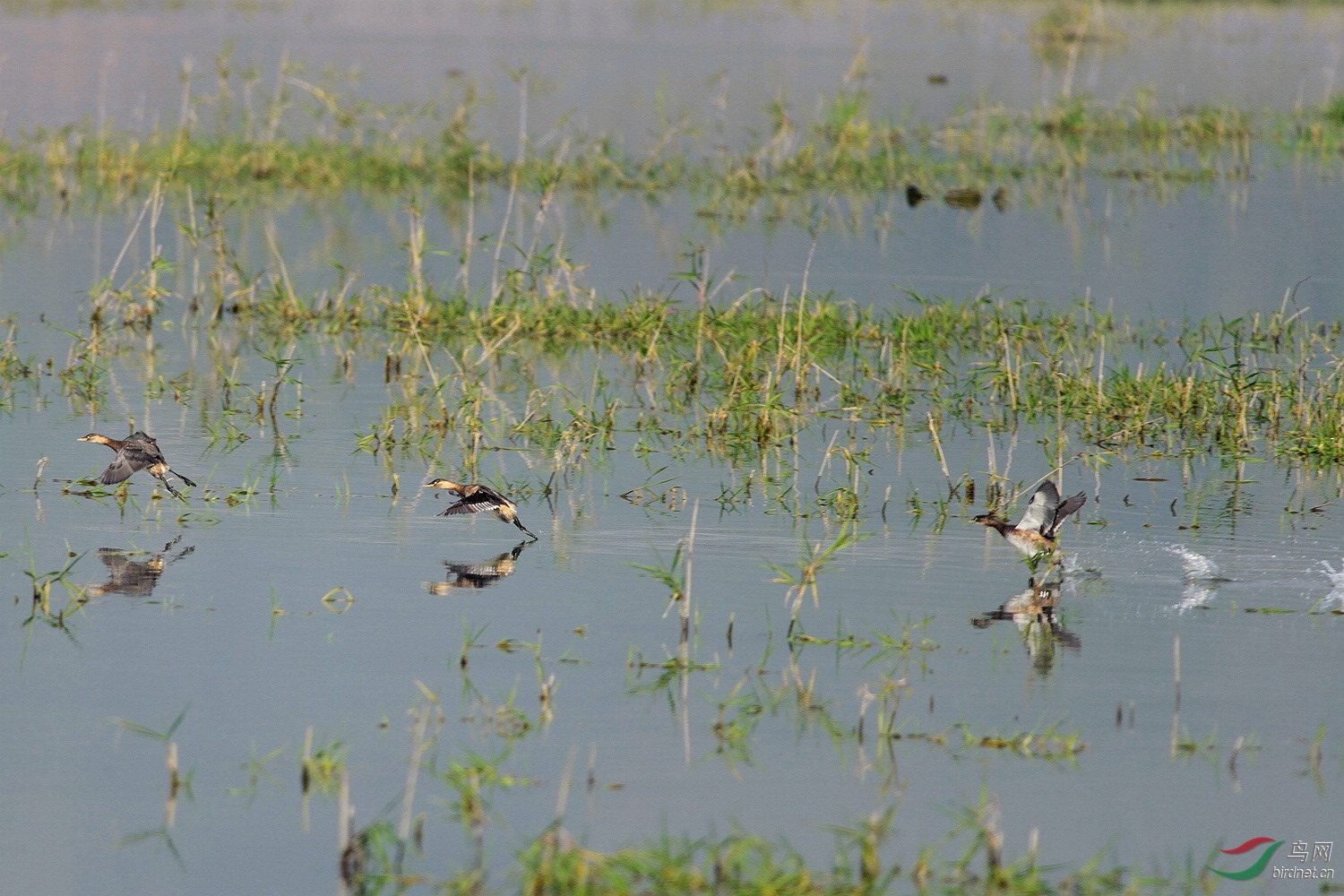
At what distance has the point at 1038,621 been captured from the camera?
230 inches

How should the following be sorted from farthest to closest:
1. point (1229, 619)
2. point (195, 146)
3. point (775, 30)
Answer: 1. point (775, 30)
2. point (195, 146)
3. point (1229, 619)

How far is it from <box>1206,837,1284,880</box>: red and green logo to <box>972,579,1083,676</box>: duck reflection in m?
1.18

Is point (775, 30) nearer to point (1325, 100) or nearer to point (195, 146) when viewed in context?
point (1325, 100)

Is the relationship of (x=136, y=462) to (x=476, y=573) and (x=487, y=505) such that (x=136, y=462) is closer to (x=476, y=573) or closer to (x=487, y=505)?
(x=487, y=505)

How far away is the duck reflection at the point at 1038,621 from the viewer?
18.1ft

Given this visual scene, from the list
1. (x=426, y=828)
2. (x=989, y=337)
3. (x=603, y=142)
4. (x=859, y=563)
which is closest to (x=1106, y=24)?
(x=603, y=142)

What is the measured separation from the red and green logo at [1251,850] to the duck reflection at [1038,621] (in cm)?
118

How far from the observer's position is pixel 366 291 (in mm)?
11602

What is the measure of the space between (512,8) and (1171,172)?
31.9 m

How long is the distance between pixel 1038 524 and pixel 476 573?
1892 mm

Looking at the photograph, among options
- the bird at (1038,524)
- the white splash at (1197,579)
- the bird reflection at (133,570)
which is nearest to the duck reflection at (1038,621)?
the bird at (1038,524)

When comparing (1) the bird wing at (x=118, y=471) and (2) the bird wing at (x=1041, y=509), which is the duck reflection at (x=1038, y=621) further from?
(1) the bird wing at (x=118, y=471)

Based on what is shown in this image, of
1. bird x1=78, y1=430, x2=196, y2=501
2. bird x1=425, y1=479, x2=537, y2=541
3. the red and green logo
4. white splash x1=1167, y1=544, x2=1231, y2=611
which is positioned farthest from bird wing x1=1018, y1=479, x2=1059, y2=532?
bird x1=78, y1=430, x2=196, y2=501

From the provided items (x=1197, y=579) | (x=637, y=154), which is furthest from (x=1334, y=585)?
(x=637, y=154)
